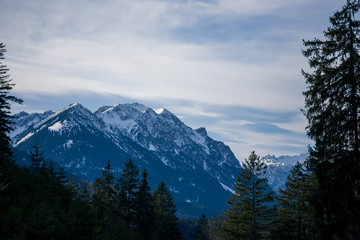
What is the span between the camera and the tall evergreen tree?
14805mm

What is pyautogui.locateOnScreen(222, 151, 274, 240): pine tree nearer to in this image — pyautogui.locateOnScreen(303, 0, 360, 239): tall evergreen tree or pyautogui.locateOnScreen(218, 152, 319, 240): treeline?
pyautogui.locateOnScreen(218, 152, 319, 240): treeline

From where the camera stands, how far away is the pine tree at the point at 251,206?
3347 cm

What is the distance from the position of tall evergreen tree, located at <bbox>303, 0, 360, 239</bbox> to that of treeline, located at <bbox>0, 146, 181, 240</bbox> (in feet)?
48.0

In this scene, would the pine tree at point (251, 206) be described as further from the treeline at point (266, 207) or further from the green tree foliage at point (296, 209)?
the green tree foliage at point (296, 209)

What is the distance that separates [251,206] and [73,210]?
2008 centimetres

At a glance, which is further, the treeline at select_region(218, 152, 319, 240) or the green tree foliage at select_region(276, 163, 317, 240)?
the treeline at select_region(218, 152, 319, 240)

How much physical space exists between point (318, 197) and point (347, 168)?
2.27 m

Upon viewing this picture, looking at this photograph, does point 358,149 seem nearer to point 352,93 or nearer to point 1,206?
point 352,93

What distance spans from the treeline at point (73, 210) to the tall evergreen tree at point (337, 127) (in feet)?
48.0

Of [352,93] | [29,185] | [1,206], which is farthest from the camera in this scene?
[29,185]

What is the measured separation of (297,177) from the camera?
33.3 m

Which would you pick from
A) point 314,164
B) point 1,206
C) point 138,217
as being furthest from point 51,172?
point 314,164

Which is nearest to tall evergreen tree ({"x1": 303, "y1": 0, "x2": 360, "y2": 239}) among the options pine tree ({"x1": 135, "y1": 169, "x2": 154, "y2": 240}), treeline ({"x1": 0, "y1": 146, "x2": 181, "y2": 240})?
treeline ({"x1": 0, "y1": 146, "x2": 181, "y2": 240})

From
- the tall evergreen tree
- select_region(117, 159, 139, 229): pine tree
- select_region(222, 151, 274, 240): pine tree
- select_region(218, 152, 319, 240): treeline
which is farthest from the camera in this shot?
select_region(117, 159, 139, 229): pine tree
